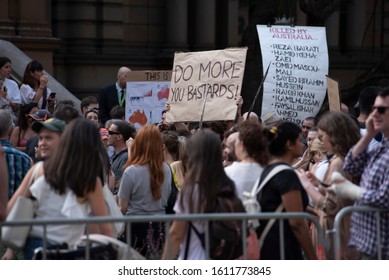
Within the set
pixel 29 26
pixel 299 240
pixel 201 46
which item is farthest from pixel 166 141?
pixel 201 46

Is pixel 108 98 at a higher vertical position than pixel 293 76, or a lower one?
lower

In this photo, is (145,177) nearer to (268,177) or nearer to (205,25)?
(268,177)

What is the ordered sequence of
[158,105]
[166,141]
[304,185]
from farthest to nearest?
[158,105]
[166,141]
[304,185]

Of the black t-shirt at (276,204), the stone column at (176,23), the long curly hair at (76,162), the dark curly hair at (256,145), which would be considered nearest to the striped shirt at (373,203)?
the black t-shirt at (276,204)

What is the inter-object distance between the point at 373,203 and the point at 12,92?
7.96 m

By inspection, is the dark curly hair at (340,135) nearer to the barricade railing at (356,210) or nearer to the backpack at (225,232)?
the barricade railing at (356,210)

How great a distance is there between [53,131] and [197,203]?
111 centimetres

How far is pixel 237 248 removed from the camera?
738 centimetres

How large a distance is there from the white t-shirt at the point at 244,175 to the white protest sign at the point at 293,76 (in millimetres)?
5415

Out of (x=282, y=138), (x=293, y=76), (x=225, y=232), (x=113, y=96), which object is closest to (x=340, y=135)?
(x=282, y=138)

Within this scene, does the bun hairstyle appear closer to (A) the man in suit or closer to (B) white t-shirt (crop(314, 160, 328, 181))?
(B) white t-shirt (crop(314, 160, 328, 181))

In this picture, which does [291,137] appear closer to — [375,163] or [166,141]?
[375,163]

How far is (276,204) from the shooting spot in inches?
306

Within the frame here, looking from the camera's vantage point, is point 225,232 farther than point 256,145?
No
